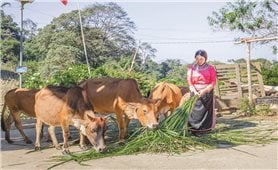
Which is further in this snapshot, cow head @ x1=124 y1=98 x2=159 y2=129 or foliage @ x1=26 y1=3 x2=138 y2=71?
foliage @ x1=26 y1=3 x2=138 y2=71

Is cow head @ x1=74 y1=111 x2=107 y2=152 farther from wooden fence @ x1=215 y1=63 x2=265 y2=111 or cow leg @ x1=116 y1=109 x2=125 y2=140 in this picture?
wooden fence @ x1=215 y1=63 x2=265 y2=111

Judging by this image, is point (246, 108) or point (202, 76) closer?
point (202, 76)

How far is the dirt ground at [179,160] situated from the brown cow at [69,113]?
0.38m

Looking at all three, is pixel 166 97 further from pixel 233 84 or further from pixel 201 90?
pixel 233 84

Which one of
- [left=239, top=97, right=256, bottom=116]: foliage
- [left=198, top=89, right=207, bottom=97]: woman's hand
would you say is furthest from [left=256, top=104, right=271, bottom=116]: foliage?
[left=198, top=89, right=207, bottom=97]: woman's hand

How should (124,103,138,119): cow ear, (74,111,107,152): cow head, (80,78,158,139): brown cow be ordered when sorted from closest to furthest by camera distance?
1. (74,111,107,152): cow head
2. (80,78,158,139): brown cow
3. (124,103,138,119): cow ear

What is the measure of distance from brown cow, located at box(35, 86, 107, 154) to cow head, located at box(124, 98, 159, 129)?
97 cm

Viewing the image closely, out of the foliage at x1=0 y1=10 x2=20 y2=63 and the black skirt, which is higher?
the foliage at x1=0 y1=10 x2=20 y2=63

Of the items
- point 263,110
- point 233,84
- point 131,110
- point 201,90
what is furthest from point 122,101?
point 233,84

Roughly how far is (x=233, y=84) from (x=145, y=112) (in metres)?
6.96

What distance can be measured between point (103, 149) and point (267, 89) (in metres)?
10.3

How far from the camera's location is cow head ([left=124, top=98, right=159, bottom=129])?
23.4 ft

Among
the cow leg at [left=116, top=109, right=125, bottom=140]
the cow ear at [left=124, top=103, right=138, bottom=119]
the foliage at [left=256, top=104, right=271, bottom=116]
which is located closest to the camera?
the cow ear at [left=124, top=103, right=138, bottom=119]

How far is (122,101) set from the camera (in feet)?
26.2
